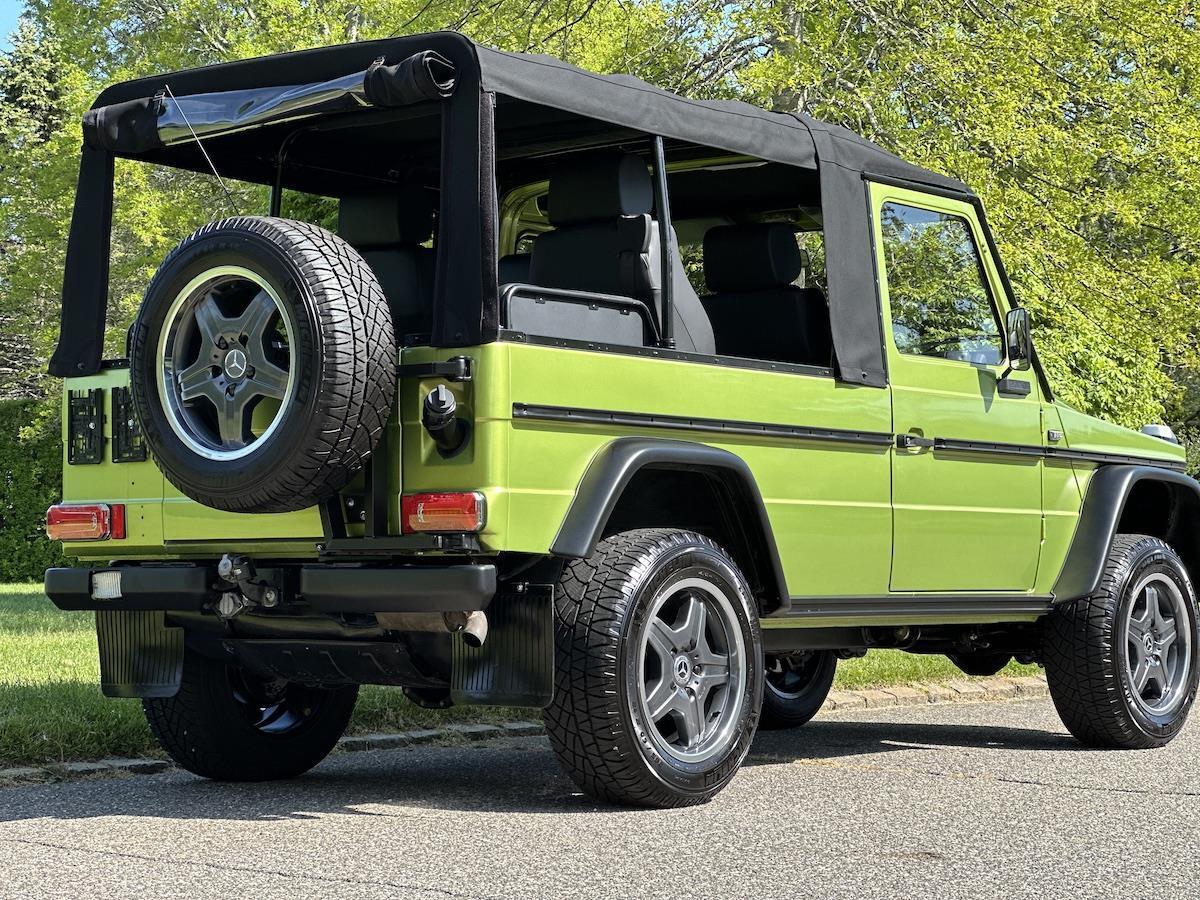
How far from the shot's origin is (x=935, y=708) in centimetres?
1009

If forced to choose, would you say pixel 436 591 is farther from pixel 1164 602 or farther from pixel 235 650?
pixel 1164 602

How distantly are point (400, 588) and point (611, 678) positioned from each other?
757 millimetres

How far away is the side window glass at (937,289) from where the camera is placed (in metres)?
7.62

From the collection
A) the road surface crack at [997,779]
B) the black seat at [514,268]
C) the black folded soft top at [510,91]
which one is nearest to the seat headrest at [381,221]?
the black seat at [514,268]

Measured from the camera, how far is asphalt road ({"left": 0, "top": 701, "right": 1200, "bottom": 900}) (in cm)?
475

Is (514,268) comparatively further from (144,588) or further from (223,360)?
(144,588)

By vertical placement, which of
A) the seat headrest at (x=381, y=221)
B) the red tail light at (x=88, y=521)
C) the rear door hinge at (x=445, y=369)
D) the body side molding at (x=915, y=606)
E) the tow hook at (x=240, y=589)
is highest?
the seat headrest at (x=381, y=221)

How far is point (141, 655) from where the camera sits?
6.59 m

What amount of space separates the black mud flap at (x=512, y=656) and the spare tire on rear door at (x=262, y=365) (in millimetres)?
672

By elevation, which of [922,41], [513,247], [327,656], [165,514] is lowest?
[327,656]

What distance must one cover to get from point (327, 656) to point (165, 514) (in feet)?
2.62

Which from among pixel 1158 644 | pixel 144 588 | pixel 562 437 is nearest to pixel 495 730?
pixel 144 588

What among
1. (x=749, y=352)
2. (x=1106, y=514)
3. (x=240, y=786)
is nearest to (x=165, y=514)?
(x=240, y=786)

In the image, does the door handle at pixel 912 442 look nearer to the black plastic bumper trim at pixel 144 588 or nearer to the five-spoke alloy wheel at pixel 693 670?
the five-spoke alloy wheel at pixel 693 670
